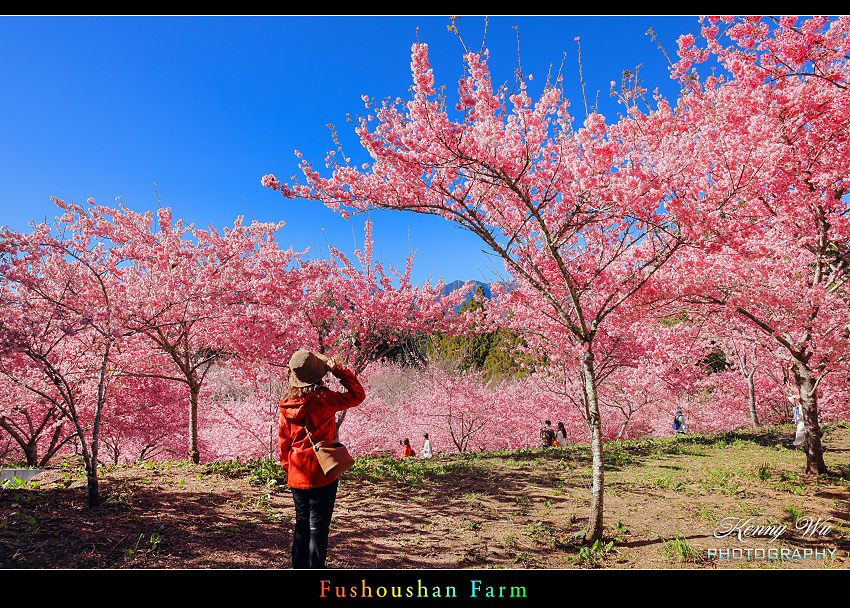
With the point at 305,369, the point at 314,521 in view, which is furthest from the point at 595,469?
the point at 305,369

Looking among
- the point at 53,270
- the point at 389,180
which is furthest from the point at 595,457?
the point at 53,270

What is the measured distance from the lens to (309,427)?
336 centimetres

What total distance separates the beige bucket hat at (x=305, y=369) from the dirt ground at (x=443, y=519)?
6.71 ft

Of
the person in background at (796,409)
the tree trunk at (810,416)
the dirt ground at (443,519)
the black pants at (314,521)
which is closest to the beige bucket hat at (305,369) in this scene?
the black pants at (314,521)

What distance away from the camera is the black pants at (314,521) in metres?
3.22

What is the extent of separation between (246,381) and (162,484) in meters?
3.45

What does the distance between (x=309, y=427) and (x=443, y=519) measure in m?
3.02

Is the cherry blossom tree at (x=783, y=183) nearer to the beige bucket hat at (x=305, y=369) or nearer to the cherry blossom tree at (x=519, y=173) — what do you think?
the cherry blossom tree at (x=519, y=173)

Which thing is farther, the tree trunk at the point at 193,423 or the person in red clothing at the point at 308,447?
the tree trunk at the point at 193,423

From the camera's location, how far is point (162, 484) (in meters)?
6.07

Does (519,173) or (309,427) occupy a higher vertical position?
(519,173)

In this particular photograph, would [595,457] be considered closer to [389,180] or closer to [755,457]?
[389,180]

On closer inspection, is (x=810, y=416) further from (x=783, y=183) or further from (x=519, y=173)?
(x=519, y=173)
